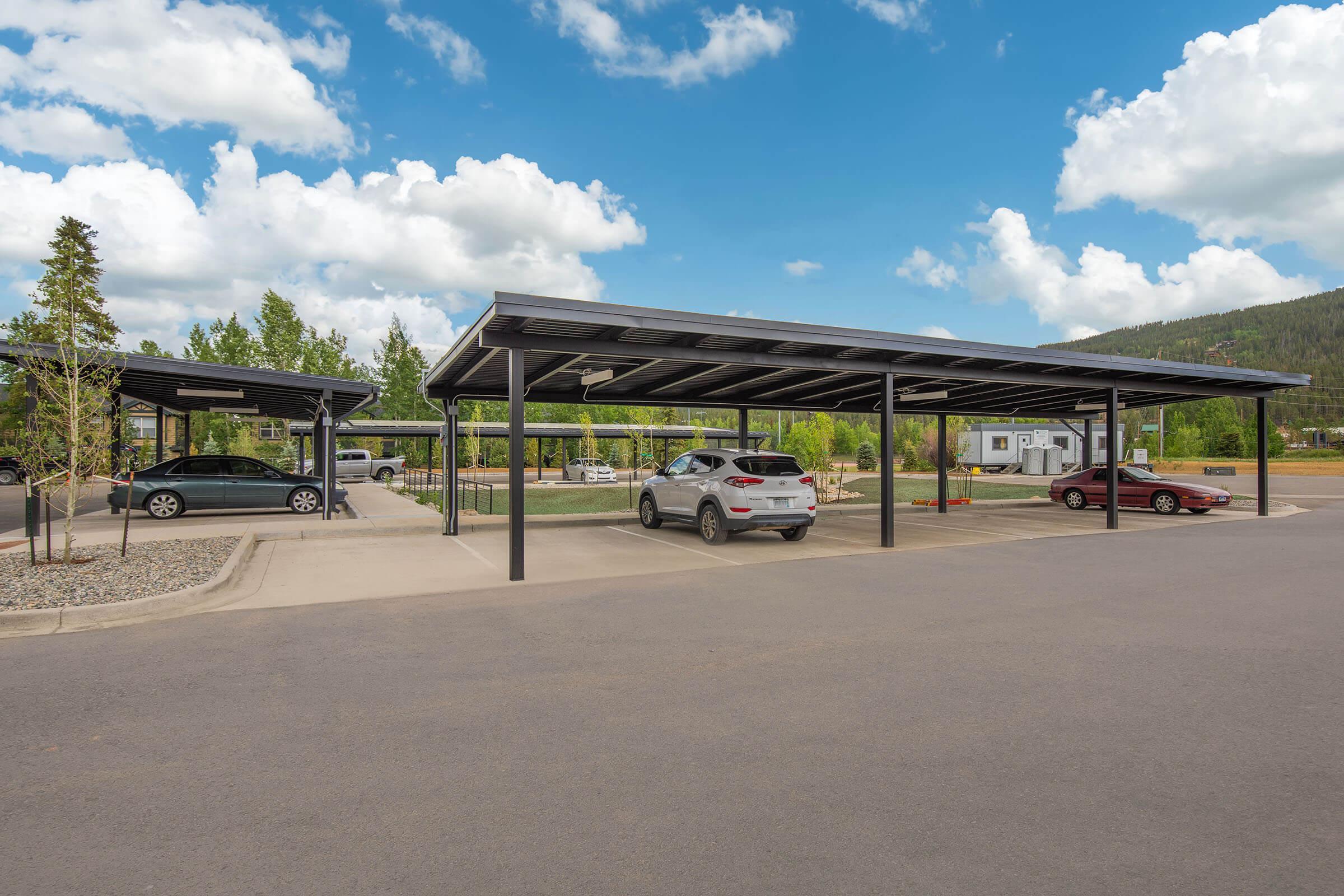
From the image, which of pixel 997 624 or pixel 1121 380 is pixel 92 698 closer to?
pixel 997 624

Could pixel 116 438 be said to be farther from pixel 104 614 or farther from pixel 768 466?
pixel 768 466

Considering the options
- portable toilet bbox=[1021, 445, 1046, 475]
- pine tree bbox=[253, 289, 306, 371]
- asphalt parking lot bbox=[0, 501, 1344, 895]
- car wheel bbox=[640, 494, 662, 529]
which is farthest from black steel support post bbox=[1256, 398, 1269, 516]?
pine tree bbox=[253, 289, 306, 371]

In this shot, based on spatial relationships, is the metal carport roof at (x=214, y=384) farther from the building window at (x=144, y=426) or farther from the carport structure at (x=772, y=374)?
the building window at (x=144, y=426)

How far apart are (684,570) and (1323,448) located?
92939 mm

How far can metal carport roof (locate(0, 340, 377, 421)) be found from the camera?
500 inches

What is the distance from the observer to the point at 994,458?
45.8m

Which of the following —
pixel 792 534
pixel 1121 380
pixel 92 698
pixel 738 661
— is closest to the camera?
pixel 92 698

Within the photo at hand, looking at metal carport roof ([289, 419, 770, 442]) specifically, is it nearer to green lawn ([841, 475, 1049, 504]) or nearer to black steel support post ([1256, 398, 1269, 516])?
green lawn ([841, 475, 1049, 504])

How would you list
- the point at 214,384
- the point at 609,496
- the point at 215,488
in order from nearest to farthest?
the point at 215,488
the point at 214,384
the point at 609,496

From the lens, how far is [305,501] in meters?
18.0

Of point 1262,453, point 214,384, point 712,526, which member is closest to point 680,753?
point 712,526

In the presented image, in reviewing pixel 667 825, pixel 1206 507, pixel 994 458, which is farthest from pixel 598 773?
pixel 994 458

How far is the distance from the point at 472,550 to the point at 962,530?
9.98m

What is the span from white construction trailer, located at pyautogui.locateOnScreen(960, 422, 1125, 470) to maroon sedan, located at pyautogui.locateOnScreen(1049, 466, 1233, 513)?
25.6 meters
